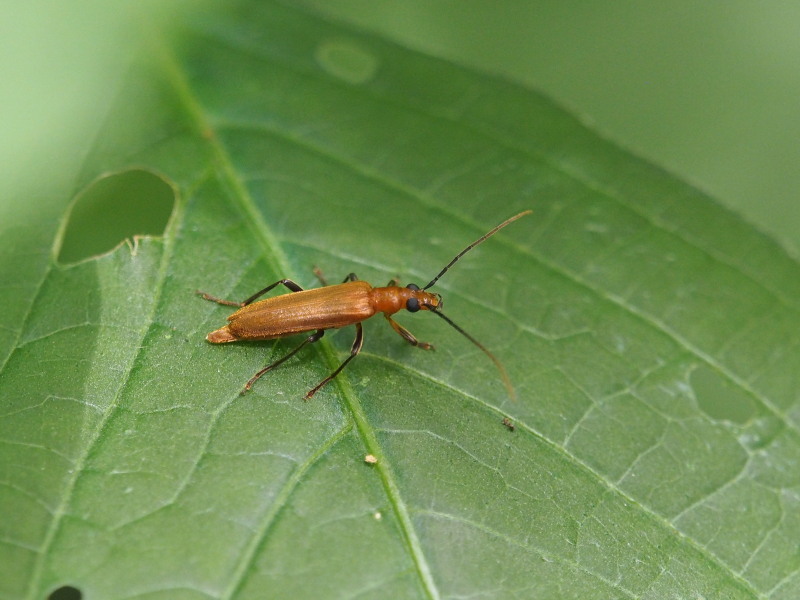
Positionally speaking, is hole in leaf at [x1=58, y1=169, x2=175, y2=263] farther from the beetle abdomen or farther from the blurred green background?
the blurred green background

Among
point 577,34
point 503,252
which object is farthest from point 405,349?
point 577,34

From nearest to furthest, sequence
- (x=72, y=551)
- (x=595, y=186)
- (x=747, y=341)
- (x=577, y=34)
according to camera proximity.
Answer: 1. (x=72, y=551)
2. (x=747, y=341)
3. (x=595, y=186)
4. (x=577, y=34)

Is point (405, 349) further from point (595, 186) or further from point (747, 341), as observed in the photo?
point (747, 341)

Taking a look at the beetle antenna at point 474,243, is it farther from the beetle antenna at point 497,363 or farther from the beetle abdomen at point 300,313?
the beetle abdomen at point 300,313

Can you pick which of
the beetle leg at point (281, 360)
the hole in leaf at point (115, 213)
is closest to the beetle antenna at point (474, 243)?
the beetle leg at point (281, 360)

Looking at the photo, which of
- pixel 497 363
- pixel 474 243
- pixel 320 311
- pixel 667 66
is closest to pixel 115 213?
pixel 320 311

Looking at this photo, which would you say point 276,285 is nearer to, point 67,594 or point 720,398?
point 67,594
